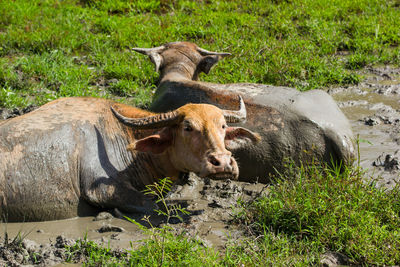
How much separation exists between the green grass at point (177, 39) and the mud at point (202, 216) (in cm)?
117

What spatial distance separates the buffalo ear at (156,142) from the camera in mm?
5855

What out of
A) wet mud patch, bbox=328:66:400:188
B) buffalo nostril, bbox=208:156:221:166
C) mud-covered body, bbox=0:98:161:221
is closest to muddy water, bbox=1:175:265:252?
mud-covered body, bbox=0:98:161:221

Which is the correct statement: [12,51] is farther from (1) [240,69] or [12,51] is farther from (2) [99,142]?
(2) [99,142]

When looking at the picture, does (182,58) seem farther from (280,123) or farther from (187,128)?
(187,128)

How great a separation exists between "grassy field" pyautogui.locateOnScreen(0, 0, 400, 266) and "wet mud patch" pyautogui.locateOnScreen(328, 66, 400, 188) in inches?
12.7

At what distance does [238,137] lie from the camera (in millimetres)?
6078

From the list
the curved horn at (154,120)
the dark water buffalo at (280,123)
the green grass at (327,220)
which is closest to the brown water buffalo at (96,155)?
the curved horn at (154,120)

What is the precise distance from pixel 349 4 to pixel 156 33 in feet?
13.8

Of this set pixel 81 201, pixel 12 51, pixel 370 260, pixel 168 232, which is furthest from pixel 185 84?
pixel 12 51

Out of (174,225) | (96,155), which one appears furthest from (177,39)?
(174,225)

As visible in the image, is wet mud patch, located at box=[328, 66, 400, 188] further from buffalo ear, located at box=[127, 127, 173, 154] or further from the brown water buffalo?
buffalo ear, located at box=[127, 127, 173, 154]

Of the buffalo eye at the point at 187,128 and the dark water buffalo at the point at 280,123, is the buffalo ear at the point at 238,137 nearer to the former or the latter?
the dark water buffalo at the point at 280,123

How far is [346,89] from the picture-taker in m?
9.43

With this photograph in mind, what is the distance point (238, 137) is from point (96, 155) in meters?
1.45
